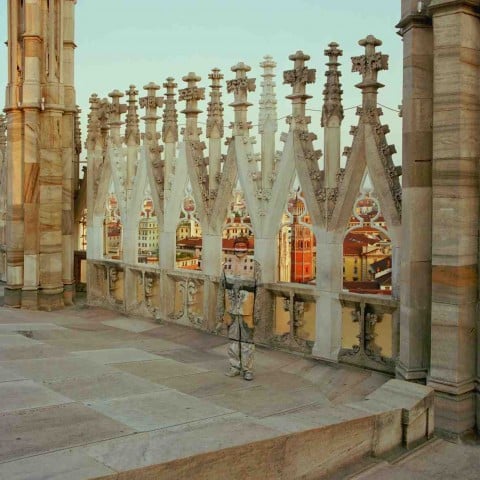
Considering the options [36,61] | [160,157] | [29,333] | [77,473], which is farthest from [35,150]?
[77,473]

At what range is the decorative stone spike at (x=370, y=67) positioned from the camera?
8492mm

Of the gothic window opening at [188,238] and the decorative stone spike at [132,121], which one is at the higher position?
the decorative stone spike at [132,121]

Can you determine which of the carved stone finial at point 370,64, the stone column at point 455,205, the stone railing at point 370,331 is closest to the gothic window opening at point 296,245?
the stone railing at point 370,331

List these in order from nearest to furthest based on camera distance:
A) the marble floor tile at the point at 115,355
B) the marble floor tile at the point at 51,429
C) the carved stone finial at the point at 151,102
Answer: the marble floor tile at the point at 51,429
the marble floor tile at the point at 115,355
the carved stone finial at the point at 151,102

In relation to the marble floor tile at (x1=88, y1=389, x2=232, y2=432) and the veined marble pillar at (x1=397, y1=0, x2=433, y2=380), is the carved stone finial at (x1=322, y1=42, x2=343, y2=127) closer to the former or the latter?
the veined marble pillar at (x1=397, y1=0, x2=433, y2=380)

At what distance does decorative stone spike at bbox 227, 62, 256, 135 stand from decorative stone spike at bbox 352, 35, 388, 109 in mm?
2188

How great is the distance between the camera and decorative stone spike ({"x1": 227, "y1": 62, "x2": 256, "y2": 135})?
10.3 meters

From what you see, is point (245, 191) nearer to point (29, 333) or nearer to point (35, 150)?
point (29, 333)

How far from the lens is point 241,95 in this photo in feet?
34.0

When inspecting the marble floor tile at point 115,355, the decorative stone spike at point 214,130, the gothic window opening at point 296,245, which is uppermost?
the decorative stone spike at point 214,130

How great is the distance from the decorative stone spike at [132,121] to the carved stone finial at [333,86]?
4.80 m

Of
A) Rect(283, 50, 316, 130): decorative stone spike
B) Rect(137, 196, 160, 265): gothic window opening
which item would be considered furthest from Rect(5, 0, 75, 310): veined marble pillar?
Rect(283, 50, 316, 130): decorative stone spike

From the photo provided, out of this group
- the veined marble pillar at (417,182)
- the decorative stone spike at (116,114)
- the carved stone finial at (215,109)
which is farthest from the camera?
the decorative stone spike at (116,114)

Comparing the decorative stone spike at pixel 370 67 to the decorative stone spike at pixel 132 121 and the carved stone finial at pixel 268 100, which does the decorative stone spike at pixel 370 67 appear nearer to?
the carved stone finial at pixel 268 100
